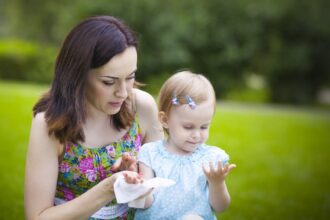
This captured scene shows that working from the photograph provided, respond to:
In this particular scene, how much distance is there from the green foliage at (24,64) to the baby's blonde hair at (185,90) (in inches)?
867

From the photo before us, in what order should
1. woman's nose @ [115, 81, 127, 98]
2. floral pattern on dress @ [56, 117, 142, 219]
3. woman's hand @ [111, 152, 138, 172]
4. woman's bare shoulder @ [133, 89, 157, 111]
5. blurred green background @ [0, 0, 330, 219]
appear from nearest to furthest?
woman's hand @ [111, 152, 138, 172] < woman's nose @ [115, 81, 127, 98] < floral pattern on dress @ [56, 117, 142, 219] < woman's bare shoulder @ [133, 89, 157, 111] < blurred green background @ [0, 0, 330, 219]

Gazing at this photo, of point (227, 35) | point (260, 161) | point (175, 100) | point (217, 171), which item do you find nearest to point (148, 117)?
point (175, 100)

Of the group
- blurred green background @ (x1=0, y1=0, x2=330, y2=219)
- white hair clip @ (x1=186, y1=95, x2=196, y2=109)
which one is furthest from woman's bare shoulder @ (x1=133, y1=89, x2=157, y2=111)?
blurred green background @ (x1=0, y1=0, x2=330, y2=219)

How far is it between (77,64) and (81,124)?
1.21ft

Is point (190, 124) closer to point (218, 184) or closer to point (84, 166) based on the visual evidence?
point (218, 184)

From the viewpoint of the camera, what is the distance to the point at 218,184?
2.81m

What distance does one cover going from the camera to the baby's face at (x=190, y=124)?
2.96 meters

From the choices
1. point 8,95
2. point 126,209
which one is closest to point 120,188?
point 126,209

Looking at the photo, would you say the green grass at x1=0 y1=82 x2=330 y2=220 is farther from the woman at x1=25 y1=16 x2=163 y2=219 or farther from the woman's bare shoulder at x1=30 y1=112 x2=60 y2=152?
the woman's bare shoulder at x1=30 y1=112 x2=60 y2=152

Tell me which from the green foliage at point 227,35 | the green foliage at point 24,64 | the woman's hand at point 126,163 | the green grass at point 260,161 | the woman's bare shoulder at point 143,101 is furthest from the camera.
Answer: the green foliage at point 227,35

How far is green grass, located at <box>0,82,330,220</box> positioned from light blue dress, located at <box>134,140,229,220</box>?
227 centimetres

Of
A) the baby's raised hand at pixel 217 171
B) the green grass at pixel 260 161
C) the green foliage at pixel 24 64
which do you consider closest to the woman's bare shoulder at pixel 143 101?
the baby's raised hand at pixel 217 171

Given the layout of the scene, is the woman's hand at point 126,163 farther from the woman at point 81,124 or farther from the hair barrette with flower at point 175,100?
the hair barrette with flower at point 175,100

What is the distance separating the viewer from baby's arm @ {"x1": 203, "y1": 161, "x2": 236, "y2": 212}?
8.89 ft
